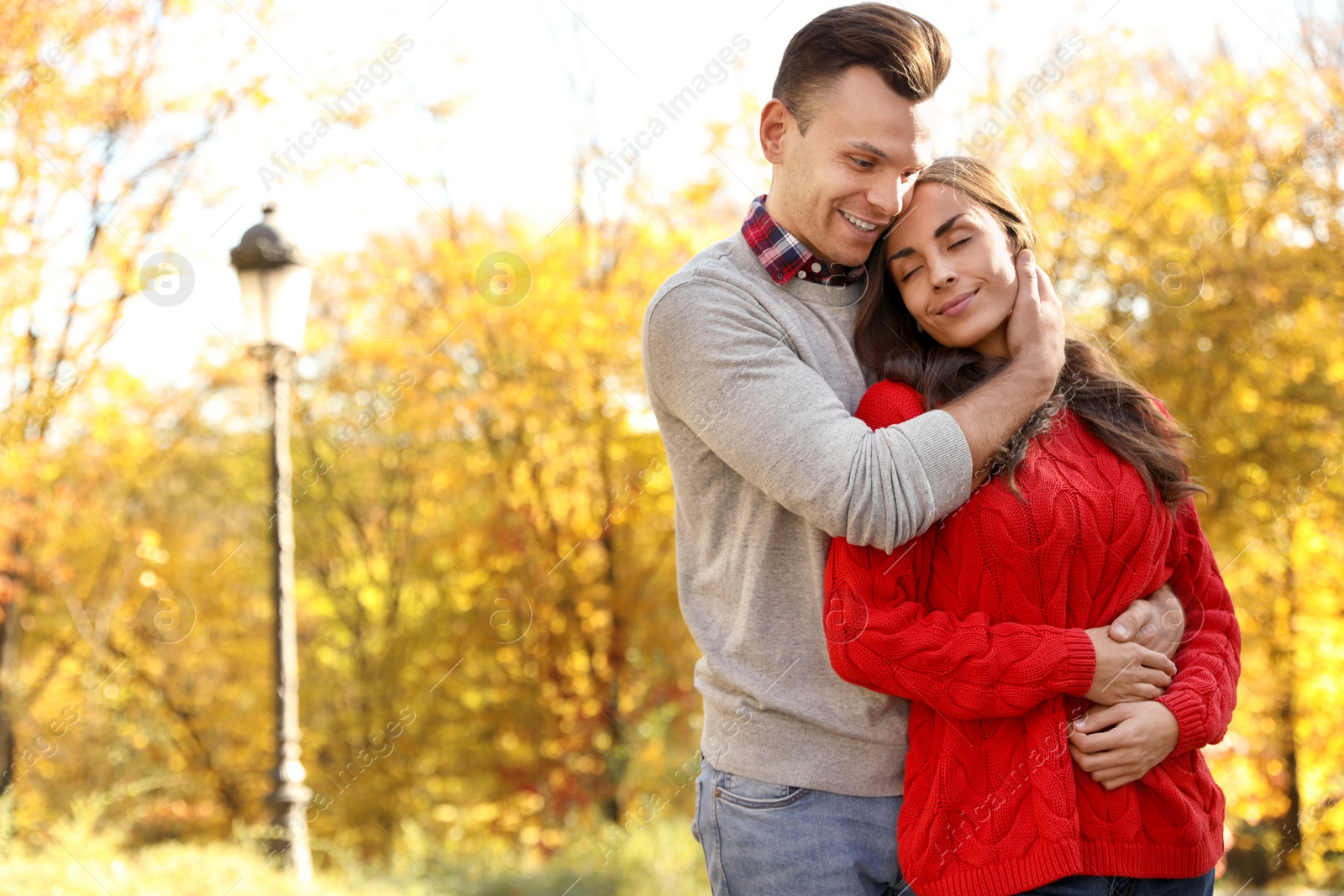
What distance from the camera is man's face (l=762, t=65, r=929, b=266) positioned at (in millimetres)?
1699

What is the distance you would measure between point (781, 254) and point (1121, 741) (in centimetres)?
92

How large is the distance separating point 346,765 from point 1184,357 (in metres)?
7.57

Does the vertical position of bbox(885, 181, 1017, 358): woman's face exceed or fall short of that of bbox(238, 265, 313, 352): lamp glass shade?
it falls short

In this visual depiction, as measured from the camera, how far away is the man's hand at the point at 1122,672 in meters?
1.56

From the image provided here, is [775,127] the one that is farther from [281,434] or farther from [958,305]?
[281,434]

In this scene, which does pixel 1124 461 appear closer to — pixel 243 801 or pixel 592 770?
pixel 592 770

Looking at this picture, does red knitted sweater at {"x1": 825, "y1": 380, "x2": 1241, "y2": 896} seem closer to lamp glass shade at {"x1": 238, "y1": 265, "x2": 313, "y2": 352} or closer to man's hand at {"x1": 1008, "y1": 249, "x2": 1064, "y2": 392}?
man's hand at {"x1": 1008, "y1": 249, "x2": 1064, "y2": 392}

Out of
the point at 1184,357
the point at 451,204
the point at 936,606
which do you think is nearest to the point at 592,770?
the point at 451,204

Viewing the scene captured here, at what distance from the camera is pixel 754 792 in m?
1.68

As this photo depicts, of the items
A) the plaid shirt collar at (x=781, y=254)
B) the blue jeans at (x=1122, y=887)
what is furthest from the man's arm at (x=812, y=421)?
the blue jeans at (x=1122, y=887)

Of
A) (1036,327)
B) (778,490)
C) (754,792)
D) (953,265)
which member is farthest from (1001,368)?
(754,792)

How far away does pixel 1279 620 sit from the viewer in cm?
754

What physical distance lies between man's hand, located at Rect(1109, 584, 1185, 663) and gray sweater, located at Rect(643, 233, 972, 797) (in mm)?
323

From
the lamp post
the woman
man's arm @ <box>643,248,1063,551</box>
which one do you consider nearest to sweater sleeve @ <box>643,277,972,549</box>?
man's arm @ <box>643,248,1063,551</box>
